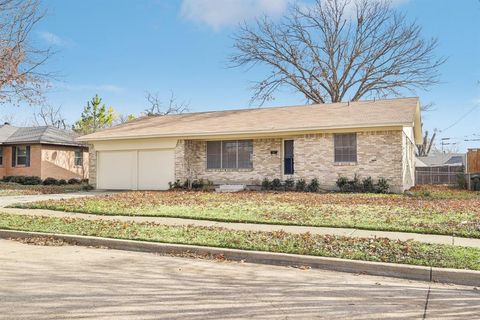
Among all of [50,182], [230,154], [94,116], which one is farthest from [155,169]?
[94,116]

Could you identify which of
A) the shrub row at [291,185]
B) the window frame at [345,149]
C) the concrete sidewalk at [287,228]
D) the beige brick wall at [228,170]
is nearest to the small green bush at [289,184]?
the shrub row at [291,185]

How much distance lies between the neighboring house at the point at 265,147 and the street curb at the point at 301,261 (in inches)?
489

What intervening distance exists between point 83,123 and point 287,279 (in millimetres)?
43024

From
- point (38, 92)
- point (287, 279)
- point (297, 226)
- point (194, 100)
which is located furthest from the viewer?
point (194, 100)

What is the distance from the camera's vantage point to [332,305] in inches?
179

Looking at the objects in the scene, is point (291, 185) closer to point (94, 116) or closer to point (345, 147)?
point (345, 147)

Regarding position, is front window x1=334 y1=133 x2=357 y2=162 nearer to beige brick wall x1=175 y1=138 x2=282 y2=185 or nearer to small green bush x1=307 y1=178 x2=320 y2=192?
small green bush x1=307 y1=178 x2=320 y2=192

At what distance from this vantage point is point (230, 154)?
838 inches

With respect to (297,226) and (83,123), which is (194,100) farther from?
(297,226)

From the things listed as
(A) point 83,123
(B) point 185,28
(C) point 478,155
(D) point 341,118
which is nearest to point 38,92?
(B) point 185,28

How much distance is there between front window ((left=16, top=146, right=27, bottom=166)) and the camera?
29.9m

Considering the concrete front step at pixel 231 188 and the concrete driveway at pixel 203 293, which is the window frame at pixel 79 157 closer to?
the concrete front step at pixel 231 188

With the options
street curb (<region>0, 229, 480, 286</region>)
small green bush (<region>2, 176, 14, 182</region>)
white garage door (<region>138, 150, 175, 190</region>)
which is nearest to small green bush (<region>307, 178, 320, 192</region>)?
white garage door (<region>138, 150, 175, 190</region>)

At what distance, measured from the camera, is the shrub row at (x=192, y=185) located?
68.1 ft
